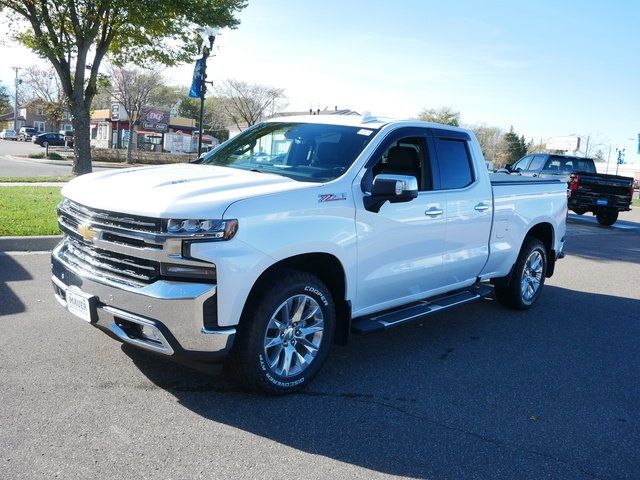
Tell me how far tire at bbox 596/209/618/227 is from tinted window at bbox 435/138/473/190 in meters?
14.9

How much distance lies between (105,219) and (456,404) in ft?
8.80

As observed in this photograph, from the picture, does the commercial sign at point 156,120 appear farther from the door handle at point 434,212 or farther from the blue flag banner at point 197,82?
the door handle at point 434,212

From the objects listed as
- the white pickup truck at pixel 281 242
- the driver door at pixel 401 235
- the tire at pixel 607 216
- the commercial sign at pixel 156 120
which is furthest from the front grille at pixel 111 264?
the commercial sign at pixel 156 120

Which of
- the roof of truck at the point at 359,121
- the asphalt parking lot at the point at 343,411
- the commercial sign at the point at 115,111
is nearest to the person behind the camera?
the asphalt parking lot at the point at 343,411

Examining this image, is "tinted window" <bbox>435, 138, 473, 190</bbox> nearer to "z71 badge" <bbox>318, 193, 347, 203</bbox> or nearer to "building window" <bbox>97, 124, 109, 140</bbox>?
"z71 badge" <bbox>318, 193, 347, 203</bbox>

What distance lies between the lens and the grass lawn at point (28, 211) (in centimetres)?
859

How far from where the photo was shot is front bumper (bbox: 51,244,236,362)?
341 cm

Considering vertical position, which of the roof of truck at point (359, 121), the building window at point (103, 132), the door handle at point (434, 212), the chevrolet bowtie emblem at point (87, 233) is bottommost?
the chevrolet bowtie emblem at point (87, 233)

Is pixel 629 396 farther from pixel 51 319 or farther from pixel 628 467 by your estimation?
pixel 51 319

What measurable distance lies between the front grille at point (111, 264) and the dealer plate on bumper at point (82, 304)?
151 mm

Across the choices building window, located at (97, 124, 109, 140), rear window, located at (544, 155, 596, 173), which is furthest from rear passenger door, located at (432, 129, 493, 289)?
building window, located at (97, 124, 109, 140)

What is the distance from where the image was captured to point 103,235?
146 inches

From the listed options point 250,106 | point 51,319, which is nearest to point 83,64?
point 51,319

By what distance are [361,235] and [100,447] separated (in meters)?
2.21
